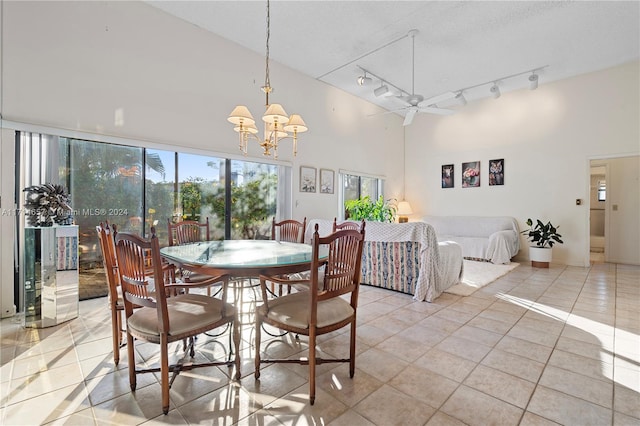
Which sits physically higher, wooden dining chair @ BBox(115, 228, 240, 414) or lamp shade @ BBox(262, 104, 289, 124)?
lamp shade @ BBox(262, 104, 289, 124)

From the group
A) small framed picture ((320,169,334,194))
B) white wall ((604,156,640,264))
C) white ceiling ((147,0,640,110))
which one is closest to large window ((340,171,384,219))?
small framed picture ((320,169,334,194))

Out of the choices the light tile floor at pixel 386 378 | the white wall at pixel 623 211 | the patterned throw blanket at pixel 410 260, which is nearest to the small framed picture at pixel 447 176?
the white wall at pixel 623 211

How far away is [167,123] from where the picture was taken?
152 inches

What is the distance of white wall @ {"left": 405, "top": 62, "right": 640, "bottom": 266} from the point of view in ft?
17.3

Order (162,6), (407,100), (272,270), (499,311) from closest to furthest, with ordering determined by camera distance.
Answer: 1. (272,270)
2. (499,311)
3. (162,6)
4. (407,100)

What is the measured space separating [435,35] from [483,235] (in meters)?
4.21

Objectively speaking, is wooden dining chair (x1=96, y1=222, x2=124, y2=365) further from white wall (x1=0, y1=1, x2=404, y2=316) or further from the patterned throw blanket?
the patterned throw blanket

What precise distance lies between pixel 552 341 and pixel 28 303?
460 cm

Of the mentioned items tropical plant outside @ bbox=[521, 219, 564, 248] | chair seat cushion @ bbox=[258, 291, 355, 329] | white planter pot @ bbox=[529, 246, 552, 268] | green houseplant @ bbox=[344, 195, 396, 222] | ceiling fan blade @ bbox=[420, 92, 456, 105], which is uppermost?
ceiling fan blade @ bbox=[420, 92, 456, 105]

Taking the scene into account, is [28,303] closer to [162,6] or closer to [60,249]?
[60,249]

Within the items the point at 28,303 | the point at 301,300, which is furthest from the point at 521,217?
the point at 28,303

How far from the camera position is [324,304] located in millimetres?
1896

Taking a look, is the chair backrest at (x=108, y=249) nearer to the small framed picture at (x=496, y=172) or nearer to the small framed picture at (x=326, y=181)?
the small framed picture at (x=326, y=181)

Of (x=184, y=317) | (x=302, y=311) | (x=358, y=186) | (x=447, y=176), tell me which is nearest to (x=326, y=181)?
(x=358, y=186)
